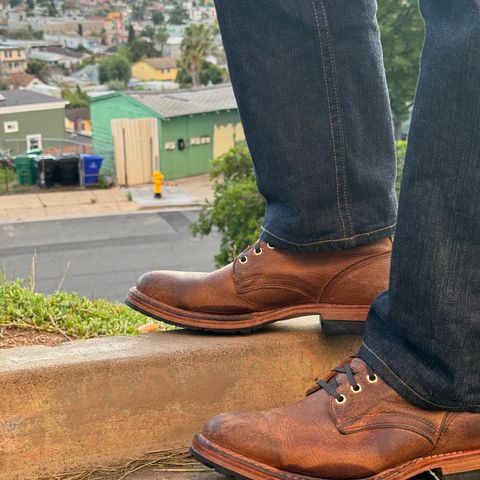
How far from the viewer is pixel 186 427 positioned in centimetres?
169

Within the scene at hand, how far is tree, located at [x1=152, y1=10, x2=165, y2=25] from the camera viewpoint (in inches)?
2953

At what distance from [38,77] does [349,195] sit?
56279mm

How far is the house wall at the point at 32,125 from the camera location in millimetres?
29391

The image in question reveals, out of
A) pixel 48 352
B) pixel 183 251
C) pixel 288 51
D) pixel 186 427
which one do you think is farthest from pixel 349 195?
pixel 183 251

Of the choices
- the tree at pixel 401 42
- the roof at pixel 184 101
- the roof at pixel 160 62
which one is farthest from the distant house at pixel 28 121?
the roof at pixel 160 62

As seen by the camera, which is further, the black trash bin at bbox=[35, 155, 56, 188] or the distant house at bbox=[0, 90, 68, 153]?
the distant house at bbox=[0, 90, 68, 153]

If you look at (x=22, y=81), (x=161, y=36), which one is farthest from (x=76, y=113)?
(x=161, y=36)

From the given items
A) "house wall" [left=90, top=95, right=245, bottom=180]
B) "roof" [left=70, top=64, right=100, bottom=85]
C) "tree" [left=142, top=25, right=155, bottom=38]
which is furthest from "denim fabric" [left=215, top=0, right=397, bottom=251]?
"tree" [left=142, top=25, right=155, bottom=38]

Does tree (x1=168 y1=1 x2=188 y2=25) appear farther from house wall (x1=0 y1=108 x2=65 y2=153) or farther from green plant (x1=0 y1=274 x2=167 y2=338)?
green plant (x1=0 y1=274 x2=167 y2=338)

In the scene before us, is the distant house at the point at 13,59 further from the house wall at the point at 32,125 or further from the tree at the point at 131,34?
the house wall at the point at 32,125

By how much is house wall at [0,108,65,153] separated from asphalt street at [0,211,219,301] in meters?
8.01

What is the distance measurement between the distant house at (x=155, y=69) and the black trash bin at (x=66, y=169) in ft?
129

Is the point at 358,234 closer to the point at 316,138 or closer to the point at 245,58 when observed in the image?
the point at 316,138

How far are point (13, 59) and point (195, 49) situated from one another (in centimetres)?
1346
